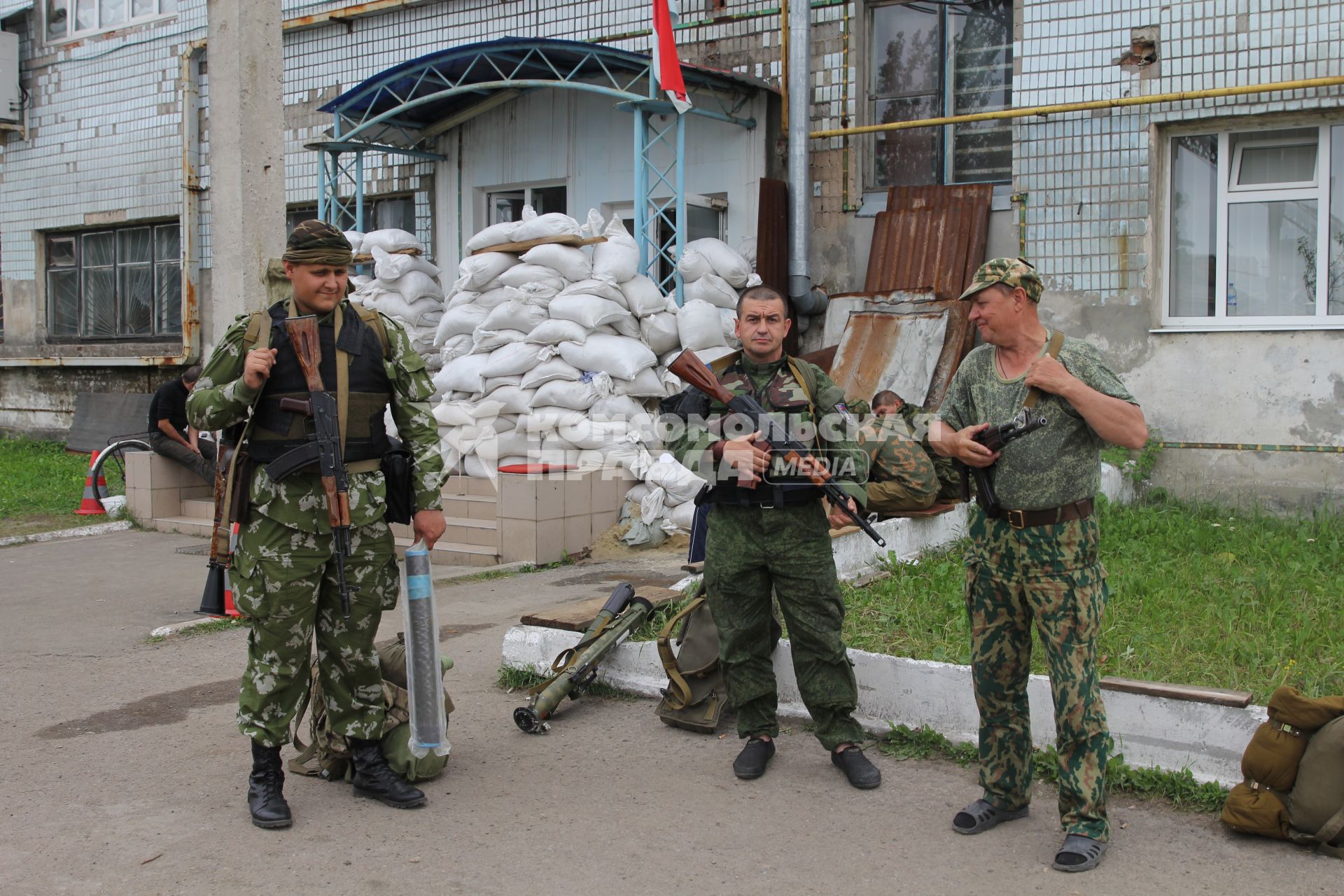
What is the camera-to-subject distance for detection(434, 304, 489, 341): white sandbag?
937 centimetres

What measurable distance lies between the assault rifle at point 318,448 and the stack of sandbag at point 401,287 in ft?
23.0

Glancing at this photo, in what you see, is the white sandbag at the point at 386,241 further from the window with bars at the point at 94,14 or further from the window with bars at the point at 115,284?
the window with bars at the point at 94,14

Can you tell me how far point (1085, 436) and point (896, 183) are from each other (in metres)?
7.06

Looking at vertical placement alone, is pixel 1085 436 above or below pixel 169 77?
below

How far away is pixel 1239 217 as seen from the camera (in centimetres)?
866

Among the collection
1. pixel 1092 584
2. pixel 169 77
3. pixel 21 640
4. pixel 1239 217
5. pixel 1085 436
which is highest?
pixel 169 77

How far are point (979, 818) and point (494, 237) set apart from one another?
22.8 ft

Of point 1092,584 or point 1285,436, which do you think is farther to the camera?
point 1285,436

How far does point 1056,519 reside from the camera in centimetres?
332

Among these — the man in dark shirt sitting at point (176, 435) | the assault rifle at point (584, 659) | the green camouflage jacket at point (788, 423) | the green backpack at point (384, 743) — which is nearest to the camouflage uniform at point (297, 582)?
the green backpack at point (384, 743)

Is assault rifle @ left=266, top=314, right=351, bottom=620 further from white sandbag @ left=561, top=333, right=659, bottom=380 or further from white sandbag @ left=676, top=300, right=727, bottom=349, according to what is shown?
white sandbag @ left=676, top=300, right=727, bottom=349

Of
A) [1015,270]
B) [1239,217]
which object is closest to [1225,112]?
[1239,217]

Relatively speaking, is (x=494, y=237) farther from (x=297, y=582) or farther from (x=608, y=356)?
(x=297, y=582)

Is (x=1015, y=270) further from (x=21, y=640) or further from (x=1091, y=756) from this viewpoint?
(x=21, y=640)
